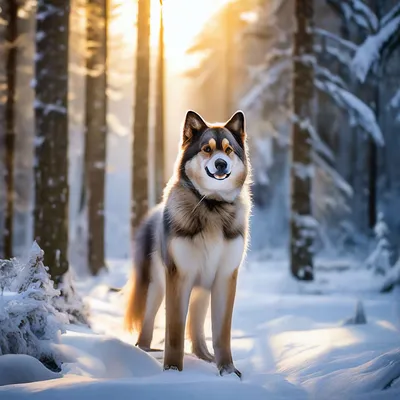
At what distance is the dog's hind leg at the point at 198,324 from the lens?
A: 6.50 m

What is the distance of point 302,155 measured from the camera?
13.5 meters

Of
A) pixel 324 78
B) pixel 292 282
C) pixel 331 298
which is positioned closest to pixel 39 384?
pixel 331 298

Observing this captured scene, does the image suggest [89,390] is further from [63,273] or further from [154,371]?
[63,273]

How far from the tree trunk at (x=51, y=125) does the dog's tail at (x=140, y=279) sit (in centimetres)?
190

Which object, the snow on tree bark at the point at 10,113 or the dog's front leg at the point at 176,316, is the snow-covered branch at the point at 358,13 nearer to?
the snow on tree bark at the point at 10,113

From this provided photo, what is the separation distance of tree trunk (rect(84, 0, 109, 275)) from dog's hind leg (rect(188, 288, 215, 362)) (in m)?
9.00

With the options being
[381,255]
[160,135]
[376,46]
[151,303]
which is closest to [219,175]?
[151,303]

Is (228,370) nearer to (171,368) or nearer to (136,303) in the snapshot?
(171,368)

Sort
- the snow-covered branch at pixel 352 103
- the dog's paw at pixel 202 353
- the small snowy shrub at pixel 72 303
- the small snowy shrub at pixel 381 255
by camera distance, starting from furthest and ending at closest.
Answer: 1. the small snowy shrub at pixel 381 255
2. the snow-covered branch at pixel 352 103
3. the small snowy shrub at pixel 72 303
4. the dog's paw at pixel 202 353

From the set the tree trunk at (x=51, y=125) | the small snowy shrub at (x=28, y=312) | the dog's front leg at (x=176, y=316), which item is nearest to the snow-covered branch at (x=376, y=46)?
the tree trunk at (x=51, y=125)

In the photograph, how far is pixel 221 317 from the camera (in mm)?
5734

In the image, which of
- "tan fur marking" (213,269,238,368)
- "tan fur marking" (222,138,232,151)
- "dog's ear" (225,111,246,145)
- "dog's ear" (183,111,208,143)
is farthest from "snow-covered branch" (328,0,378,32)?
"tan fur marking" (213,269,238,368)

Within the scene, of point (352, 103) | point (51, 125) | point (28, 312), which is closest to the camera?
point (28, 312)

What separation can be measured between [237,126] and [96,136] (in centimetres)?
992
